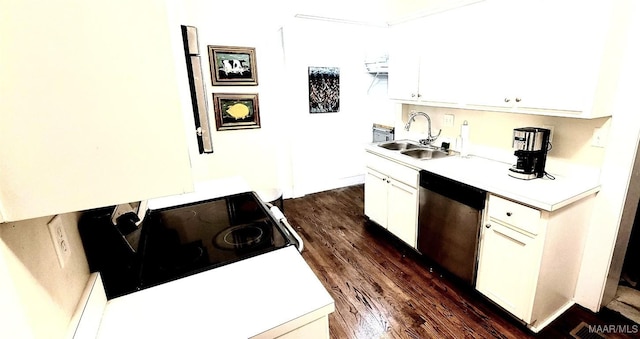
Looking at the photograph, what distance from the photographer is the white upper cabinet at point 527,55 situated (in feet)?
5.32

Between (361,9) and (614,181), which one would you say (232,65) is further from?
(614,181)

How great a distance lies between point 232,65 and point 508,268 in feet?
10.2

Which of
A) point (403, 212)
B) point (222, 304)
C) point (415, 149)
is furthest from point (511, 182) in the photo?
point (222, 304)

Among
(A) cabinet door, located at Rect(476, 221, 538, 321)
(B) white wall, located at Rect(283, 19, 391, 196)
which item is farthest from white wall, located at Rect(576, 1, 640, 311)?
(B) white wall, located at Rect(283, 19, 391, 196)

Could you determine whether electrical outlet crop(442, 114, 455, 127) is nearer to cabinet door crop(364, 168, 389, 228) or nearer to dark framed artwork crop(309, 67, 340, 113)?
cabinet door crop(364, 168, 389, 228)

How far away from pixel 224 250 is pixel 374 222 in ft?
7.41

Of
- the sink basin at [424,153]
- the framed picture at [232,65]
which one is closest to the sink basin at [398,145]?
the sink basin at [424,153]

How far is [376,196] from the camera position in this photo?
3061 mm

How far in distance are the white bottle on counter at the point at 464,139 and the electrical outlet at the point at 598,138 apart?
2.68 ft

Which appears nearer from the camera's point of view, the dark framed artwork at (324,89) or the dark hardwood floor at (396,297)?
the dark hardwood floor at (396,297)

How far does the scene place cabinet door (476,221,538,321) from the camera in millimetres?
1793

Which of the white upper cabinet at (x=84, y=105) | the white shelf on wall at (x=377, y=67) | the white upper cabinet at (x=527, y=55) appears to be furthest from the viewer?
the white shelf on wall at (x=377, y=67)

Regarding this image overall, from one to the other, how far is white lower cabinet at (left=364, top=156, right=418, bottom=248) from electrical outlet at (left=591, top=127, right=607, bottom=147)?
111cm

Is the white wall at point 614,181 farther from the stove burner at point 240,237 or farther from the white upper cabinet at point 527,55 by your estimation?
the stove burner at point 240,237
